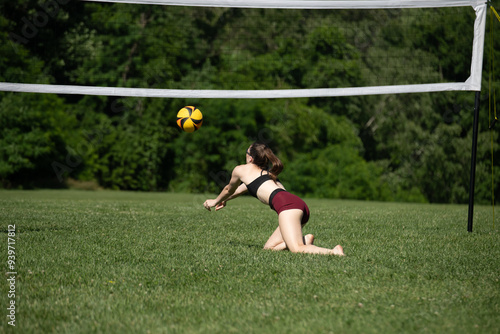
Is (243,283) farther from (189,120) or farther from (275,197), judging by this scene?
(189,120)

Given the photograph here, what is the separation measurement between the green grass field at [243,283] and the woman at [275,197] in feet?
0.73

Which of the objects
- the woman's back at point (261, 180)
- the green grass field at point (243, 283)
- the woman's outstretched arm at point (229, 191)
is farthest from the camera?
the woman's outstretched arm at point (229, 191)

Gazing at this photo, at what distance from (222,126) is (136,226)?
25.6 metres

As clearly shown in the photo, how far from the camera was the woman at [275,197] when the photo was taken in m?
5.97

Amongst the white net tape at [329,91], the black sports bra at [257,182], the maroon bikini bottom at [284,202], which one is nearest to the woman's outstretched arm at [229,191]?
the black sports bra at [257,182]

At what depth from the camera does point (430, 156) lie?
31641 millimetres

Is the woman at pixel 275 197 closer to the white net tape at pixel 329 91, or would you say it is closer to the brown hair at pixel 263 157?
the brown hair at pixel 263 157

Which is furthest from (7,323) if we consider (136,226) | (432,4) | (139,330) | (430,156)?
(430,156)

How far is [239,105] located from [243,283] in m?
29.6

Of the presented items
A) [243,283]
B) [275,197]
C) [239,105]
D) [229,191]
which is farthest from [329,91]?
[239,105]

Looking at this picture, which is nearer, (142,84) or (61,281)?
(61,281)

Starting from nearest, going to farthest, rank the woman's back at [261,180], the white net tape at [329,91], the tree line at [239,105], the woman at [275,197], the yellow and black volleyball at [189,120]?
the woman at [275,197] < the woman's back at [261,180] < the white net tape at [329,91] < the yellow and black volleyball at [189,120] < the tree line at [239,105]

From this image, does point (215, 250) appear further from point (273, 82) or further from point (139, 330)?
point (273, 82)

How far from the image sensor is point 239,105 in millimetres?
33938
